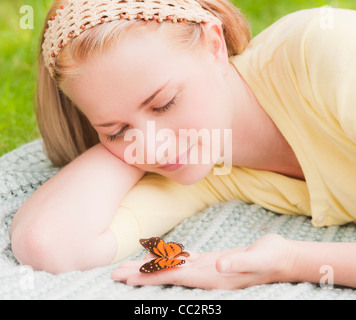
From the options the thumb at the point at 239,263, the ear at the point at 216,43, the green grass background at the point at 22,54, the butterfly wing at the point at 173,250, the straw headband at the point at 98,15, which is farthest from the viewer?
the green grass background at the point at 22,54

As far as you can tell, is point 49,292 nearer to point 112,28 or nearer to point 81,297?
point 81,297

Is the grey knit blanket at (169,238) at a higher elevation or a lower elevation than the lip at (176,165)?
lower

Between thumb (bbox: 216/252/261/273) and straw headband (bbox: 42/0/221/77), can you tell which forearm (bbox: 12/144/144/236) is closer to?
straw headband (bbox: 42/0/221/77)

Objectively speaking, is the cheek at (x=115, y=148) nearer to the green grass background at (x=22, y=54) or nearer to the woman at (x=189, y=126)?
the woman at (x=189, y=126)

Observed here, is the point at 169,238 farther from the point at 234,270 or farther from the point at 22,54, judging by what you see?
the point at 22,54

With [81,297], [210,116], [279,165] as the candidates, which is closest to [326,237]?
[279,165]

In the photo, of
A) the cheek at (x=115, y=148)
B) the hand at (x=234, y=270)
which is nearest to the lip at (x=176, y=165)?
the cheek at (x=115, y=148)

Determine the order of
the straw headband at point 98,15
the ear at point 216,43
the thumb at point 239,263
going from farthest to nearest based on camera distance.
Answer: the ear at point 216,43, the straw headband at point 98,15, the thumb at point 239,263

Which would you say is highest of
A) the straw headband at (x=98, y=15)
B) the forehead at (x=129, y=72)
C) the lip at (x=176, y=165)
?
the straw headband at (x=98, y=15)

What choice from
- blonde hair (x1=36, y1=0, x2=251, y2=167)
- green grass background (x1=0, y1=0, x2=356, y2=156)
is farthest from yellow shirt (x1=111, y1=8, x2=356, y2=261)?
green grass background (x1=0, y1=0, x2=356, y2=156)
